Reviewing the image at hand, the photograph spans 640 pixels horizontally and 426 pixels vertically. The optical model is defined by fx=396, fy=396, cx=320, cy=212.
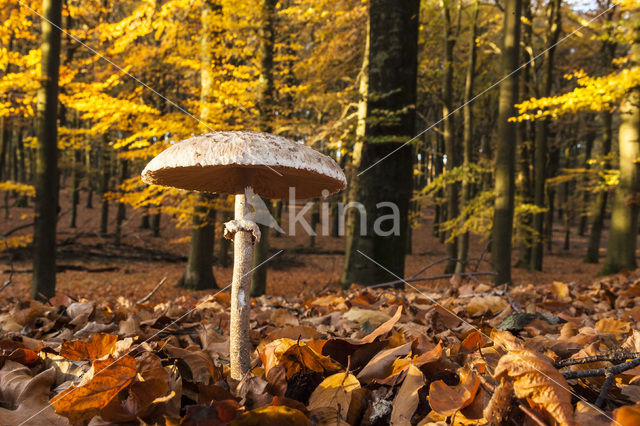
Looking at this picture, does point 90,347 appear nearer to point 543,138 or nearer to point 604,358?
point 604,358

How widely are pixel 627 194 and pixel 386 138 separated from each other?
8582 millimetres

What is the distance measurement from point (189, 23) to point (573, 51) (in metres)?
21.7

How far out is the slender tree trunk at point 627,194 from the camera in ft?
33.8

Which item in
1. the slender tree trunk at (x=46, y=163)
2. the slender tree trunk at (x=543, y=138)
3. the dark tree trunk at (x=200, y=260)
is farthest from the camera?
the slender tree trunk at (x=543, y=138)

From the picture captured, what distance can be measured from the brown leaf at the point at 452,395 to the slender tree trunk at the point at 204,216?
8.76 metres

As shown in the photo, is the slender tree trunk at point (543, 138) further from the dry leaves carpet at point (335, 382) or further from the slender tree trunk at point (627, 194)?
the dry leaves carpet at point (335, 382)

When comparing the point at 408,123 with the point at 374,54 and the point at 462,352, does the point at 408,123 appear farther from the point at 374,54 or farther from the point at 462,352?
the point at 462,352

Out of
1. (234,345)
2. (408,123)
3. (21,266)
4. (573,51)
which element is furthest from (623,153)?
(21,266)

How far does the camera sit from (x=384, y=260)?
635 centimetres

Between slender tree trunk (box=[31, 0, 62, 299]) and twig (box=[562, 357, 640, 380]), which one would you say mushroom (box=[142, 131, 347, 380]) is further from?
slender tree trunk (box=[31, 0, 62, 299])

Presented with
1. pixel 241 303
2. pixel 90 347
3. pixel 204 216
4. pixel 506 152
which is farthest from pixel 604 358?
pixel 204 216

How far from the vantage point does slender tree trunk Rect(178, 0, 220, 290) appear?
31.9 ft

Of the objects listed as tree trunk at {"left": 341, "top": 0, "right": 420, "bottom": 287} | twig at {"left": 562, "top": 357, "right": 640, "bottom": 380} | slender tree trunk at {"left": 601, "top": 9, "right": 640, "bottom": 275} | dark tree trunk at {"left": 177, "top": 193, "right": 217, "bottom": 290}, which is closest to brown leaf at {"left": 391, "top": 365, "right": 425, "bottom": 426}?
twig at {"left": 562, "top": 357, "right": 640, "bottom": 380}

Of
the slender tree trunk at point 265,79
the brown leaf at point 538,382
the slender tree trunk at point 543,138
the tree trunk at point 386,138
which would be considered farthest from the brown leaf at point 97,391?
the slender tree trunk at point 543,138
